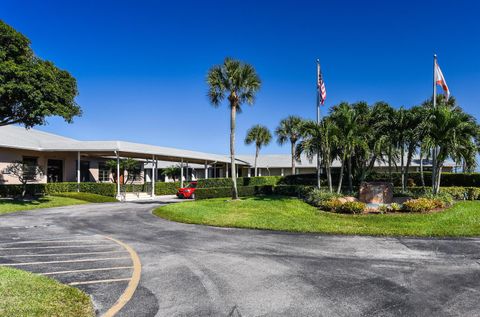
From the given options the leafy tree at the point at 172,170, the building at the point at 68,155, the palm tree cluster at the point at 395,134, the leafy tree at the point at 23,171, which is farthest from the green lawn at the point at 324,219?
the leafy tree at the point at 172,170

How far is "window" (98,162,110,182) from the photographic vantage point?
3656 cm

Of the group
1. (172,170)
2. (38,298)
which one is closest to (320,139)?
(38,298)

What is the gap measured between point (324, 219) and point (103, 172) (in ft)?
95.0

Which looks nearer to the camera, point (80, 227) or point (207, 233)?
point (207, 233)

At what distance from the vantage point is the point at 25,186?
83.2 ft

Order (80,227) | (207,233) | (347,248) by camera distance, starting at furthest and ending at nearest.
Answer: (80,227)
(207,233)
(347,248)

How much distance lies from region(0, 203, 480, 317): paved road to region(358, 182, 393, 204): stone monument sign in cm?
955

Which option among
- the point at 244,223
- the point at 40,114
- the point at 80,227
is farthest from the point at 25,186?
the point at 244,223

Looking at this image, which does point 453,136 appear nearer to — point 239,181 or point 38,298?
point 38,298

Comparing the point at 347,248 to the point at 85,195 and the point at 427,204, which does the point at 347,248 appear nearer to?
the point at 427,204

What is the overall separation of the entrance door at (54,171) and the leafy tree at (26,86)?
34.8ft

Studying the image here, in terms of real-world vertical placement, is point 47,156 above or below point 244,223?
above

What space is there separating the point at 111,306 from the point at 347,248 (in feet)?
22.0

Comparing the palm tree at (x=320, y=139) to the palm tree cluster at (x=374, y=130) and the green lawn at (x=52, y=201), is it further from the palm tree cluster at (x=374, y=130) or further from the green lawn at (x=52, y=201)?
the green lawn at (x=52, y=201)
